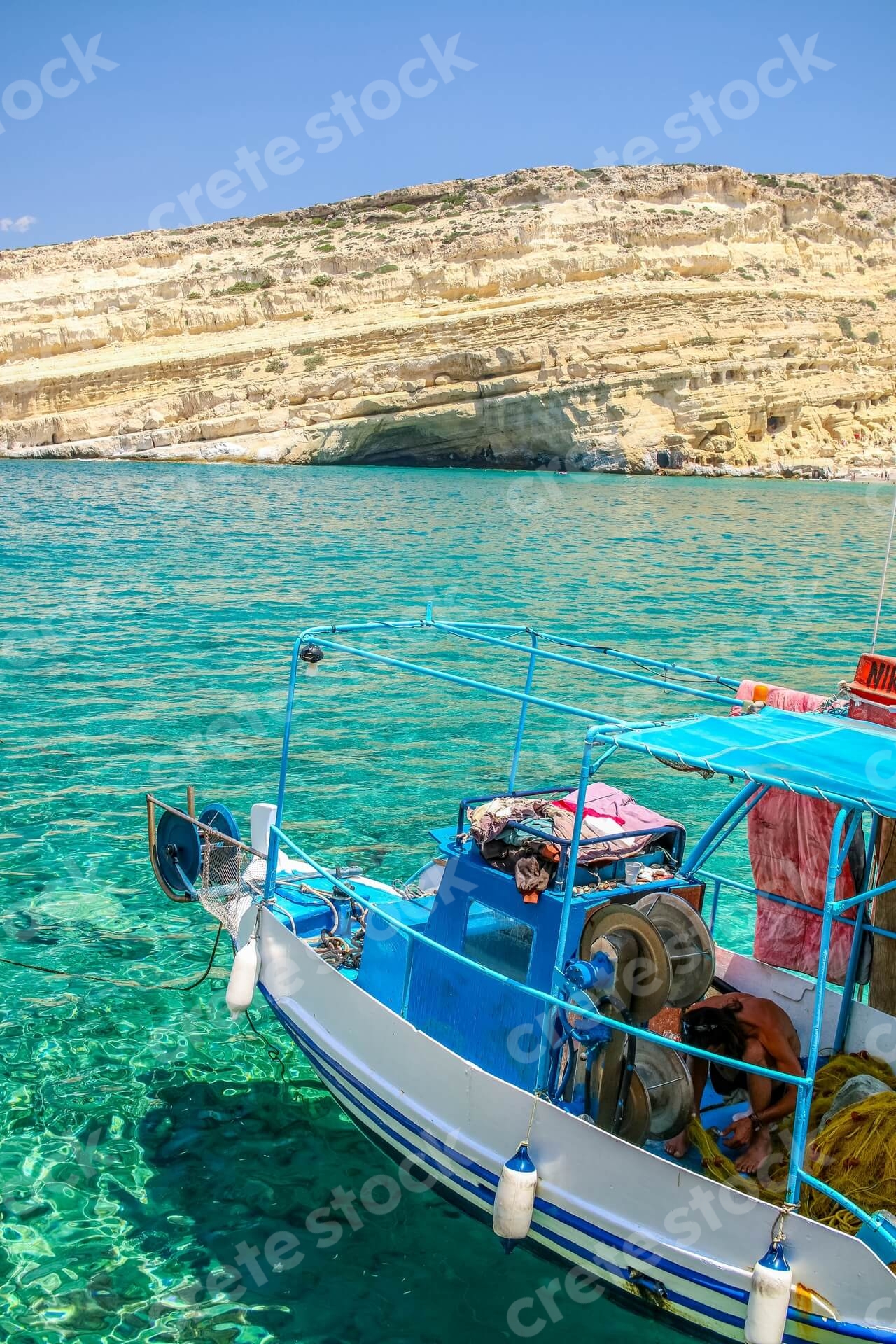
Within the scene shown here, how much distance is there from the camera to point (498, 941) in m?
6.14

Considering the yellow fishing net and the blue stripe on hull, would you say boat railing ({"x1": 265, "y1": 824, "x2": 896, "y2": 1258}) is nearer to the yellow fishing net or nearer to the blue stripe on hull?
the yellow fishing net

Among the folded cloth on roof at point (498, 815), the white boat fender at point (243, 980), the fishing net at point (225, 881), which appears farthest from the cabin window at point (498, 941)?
the fishing net at point (225, 881)

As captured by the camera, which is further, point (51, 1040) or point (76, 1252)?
point (51, 1040)

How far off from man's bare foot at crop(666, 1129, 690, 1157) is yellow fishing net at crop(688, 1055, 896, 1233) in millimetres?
47

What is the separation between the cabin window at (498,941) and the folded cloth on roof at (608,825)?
0.51 metres

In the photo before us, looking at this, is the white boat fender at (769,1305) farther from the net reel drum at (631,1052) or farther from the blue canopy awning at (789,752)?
the blue canopy awning at (789,752)

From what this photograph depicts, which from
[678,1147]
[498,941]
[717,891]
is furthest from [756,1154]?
[717,891]

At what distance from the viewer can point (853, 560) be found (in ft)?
107

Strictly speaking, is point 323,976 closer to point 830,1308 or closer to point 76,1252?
point 76,1252

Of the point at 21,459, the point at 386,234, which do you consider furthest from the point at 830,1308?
the point at 386,234

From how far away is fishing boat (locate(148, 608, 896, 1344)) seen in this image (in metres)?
4.79

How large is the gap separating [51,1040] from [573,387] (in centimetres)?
5367

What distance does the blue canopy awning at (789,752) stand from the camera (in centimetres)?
491

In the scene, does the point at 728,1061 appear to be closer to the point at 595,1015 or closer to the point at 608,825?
the point at 595,1015
